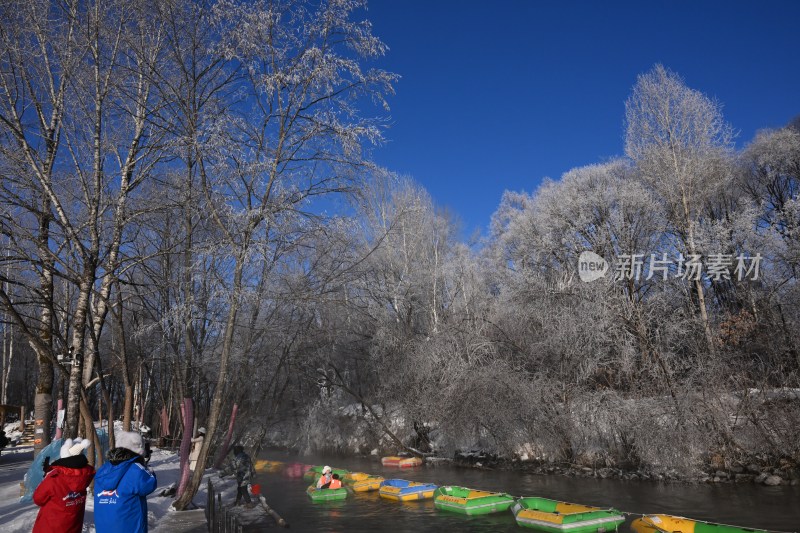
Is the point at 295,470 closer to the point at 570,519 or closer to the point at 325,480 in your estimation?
the point at 325,480

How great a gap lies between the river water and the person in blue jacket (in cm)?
746

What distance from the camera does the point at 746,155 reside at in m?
30.0

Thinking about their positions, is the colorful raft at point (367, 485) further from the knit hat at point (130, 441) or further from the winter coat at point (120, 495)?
the winter coat at point (120, 495)

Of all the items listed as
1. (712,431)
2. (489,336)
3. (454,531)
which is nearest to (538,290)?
(489,336)

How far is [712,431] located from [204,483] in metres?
14.2

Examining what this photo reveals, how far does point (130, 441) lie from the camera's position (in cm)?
532

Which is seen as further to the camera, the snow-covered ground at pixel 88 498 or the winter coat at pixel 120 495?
the snow-covered ground at pixel 88 498

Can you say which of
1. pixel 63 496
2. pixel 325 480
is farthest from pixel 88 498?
pixel 325 480

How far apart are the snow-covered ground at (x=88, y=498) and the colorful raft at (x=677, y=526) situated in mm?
8350

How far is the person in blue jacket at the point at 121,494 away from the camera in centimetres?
484

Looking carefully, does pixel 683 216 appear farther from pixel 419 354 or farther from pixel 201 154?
pixel 201 154

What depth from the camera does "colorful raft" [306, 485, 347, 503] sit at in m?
15.2

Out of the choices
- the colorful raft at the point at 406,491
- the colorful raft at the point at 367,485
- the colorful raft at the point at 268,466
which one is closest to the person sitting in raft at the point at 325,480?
the colorful raft at the point at 367,485

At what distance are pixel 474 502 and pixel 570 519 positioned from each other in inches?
114
